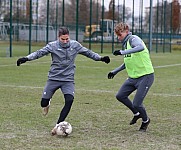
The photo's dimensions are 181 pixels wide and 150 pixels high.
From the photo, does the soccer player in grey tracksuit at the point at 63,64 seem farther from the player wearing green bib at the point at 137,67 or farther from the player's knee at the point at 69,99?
the player wearing green bib at the point at 137,67

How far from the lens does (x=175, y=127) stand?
8.55 metres

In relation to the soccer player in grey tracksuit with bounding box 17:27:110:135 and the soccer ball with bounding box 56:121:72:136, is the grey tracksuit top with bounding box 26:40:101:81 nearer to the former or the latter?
the soccer player in grey tracksuit with bounding box 17:27:110:135

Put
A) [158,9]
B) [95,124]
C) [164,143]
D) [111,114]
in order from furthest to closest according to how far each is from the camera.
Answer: [158,9] < [111,114] < [95,124] < [164,143]

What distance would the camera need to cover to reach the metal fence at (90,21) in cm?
4372

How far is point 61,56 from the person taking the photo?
7.88 metres

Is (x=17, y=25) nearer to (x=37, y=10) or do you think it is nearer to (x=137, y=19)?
(x=37, y=10)

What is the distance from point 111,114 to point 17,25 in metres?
36.4

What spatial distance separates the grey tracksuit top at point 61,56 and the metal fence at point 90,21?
106ft

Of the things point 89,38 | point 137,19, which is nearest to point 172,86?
point 89,38

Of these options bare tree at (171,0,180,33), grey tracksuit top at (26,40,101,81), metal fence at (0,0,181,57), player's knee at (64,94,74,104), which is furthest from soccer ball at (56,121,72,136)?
bare tree at (171,0,180,33)

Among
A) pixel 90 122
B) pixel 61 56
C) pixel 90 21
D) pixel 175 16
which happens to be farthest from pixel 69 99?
pixel 175 16

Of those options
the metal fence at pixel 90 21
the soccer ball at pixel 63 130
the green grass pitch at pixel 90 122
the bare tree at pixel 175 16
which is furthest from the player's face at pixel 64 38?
the bare tree at pixel 175 16

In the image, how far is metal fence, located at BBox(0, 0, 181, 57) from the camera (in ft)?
143

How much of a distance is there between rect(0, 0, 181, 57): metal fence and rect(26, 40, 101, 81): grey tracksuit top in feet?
106
